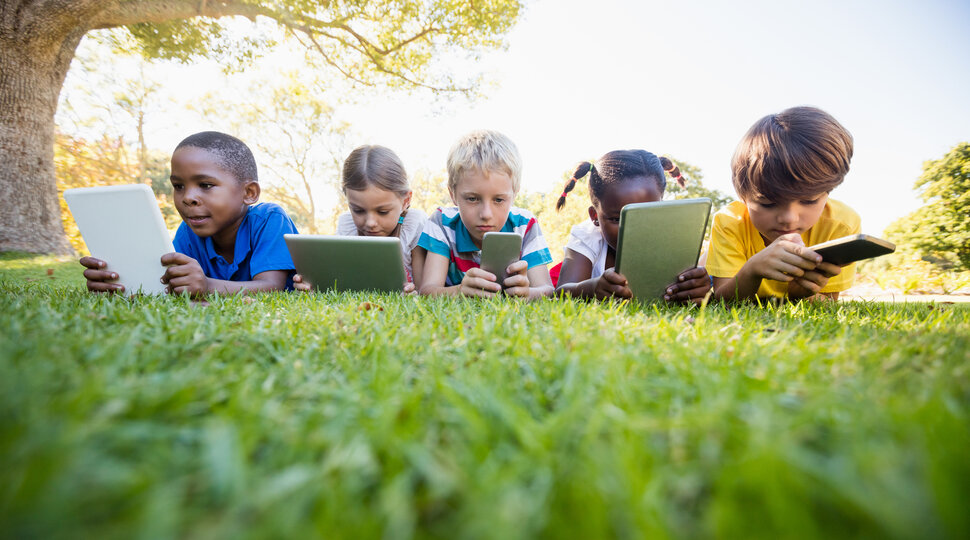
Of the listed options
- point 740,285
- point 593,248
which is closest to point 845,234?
point 740,285

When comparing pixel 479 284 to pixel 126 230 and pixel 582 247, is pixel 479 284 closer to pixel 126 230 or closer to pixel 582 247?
pixel 582 247

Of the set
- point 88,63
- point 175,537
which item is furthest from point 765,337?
point 88,63

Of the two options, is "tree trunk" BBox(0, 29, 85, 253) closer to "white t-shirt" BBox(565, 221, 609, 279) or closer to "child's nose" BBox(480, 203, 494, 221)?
"child's nose" BBox(480, 203, 494, 221)

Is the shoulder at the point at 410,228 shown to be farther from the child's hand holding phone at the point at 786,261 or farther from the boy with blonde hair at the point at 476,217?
the child's hand holding phone at the point at 786,261

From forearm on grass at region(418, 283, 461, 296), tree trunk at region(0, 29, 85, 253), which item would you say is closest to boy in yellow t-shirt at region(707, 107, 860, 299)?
forearm on grass at region(418, 283, 461, 296)

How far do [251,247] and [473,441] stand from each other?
3.88 meters

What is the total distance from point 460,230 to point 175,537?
3662mm

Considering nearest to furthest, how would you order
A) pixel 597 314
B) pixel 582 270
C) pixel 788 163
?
pixel 597 314
pixel 788 163
pixel 582 270

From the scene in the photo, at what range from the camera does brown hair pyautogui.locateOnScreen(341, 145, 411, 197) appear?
438 centimetres

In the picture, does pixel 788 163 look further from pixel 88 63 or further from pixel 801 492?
pixel 88 63

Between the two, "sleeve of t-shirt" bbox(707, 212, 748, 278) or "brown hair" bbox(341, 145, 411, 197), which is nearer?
"sleeve of t-shirt" bbox(707, 212, 748, 278)

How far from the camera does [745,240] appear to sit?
376 cm

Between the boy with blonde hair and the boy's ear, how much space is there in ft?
5.56

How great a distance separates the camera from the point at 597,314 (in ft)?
6.30
